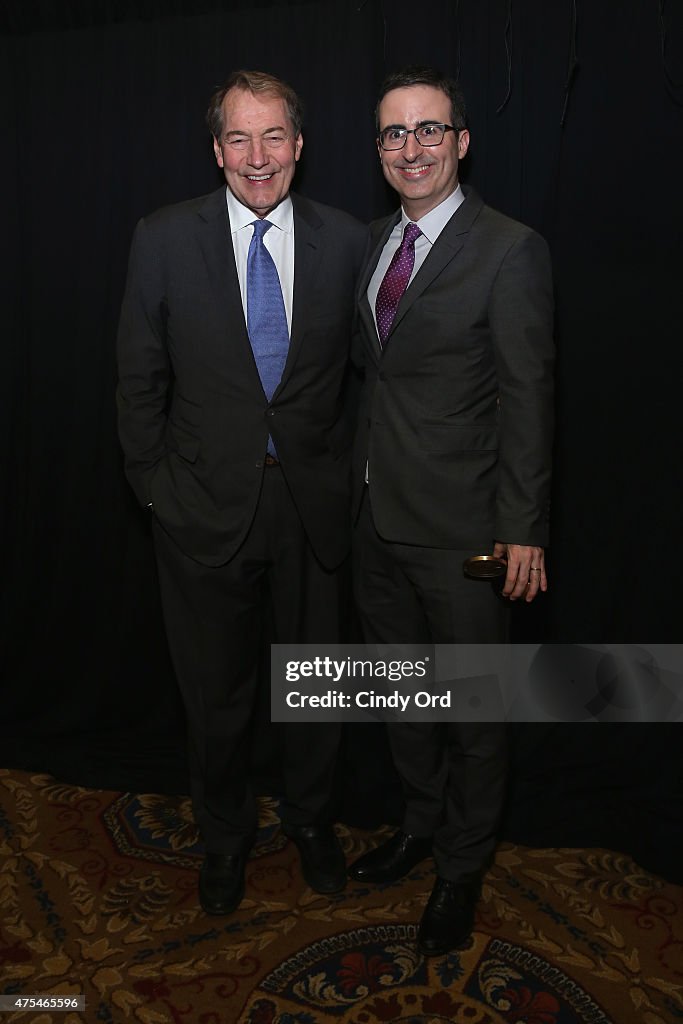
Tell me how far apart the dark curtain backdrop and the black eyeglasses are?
50 cm

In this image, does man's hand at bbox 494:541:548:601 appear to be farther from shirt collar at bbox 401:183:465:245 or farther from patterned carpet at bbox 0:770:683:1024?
patterned carpet at bbox 0:770:683:1024

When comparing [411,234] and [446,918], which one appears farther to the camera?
[446,918]

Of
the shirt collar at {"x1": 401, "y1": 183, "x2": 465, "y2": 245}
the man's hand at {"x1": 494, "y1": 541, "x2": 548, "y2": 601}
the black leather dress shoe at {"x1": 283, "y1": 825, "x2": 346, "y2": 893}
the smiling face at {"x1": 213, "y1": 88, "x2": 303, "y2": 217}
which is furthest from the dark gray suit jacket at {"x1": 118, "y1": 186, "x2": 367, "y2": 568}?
the black leather dress shoe at {"x1": 283, "y1": 825, "x2": 346, "y2": 893}

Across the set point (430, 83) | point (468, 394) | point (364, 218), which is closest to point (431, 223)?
point (430, 83)

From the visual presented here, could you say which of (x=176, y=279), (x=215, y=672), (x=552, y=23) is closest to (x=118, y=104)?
(x=176, y=279)

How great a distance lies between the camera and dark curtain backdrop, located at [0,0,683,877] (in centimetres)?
253

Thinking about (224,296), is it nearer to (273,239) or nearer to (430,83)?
(273,239)

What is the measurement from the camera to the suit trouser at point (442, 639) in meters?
2.24

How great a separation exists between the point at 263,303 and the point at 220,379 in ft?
0.65

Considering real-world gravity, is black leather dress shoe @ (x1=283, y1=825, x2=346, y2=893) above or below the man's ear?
below

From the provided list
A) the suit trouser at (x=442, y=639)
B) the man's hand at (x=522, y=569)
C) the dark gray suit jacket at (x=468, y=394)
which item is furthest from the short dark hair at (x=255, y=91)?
the man's hand at (x=522, y=569)

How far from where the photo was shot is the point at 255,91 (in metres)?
2.12

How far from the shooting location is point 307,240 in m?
2.27

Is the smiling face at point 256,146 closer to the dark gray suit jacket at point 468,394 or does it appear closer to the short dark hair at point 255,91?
the short dark hair at point 255,91
